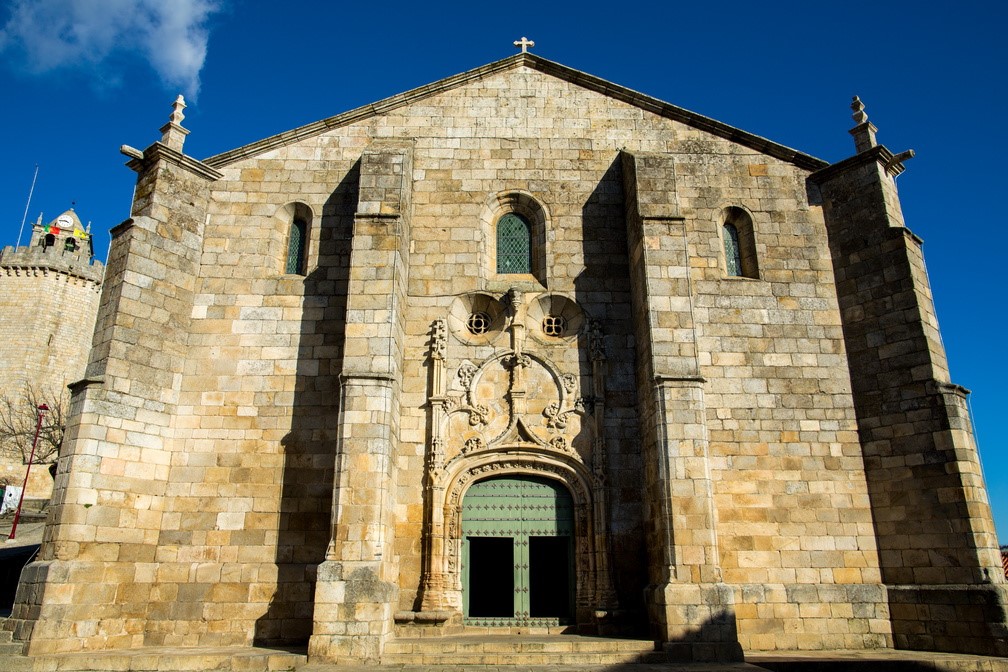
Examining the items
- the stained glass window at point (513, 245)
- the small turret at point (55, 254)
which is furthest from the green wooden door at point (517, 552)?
the small turret at point (55, 254)

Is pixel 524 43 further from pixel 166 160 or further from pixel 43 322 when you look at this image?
pixel 43 322

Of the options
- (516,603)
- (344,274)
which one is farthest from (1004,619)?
(344,274)

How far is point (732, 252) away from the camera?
518 inches

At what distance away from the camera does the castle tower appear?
122 ft

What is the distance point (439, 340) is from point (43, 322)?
3598 centimetres

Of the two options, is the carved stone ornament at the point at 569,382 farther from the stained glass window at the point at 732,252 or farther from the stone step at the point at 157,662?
the stone step at the point at 157,662

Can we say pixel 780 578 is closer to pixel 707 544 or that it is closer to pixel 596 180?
pixel 707 544

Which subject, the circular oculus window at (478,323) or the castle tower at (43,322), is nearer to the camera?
the circular oculus window at (478,323)

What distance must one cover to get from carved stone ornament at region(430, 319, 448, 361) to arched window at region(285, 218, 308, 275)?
278 cm

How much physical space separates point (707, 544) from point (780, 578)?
1.85 m

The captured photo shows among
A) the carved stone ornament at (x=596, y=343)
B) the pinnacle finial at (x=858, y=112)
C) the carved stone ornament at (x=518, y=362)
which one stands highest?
the pinnacle finial at (x=858, y=112)

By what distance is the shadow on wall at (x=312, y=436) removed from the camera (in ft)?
35.0

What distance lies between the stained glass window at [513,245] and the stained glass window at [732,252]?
367 cm

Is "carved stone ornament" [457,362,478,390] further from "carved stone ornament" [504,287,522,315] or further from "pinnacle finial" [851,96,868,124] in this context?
"pinnacle finial" [851,96,868,124]
